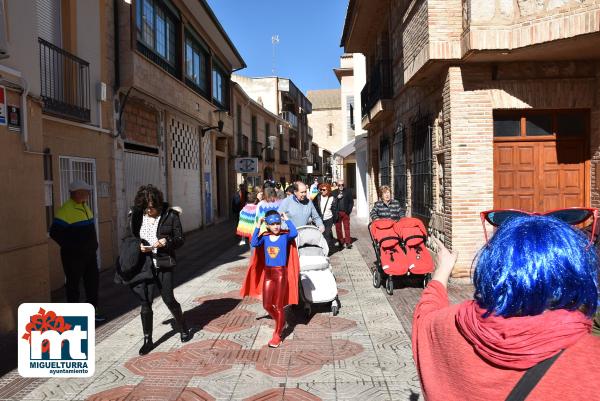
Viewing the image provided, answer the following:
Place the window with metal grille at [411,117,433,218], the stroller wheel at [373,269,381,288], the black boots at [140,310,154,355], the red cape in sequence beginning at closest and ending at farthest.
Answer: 1. the black boots at [140,310,154,355]
2. the red cape
3. the stroller wheel at [373,269,381,288]
4. the window with metal grille at [411,117,433,218]

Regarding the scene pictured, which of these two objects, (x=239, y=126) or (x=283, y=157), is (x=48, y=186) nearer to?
(x=239, y=126)

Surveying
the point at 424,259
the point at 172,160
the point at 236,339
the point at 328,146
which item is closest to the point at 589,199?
the point at 424,259

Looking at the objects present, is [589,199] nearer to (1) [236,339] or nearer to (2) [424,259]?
(2) [424,259]

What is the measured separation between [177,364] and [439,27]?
6.82 metres

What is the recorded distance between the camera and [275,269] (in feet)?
19.3

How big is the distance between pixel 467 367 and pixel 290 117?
1716 inches

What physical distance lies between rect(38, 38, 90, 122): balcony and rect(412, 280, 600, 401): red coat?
8.34 m

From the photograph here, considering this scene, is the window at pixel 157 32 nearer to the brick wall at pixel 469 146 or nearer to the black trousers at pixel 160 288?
the brick wall at pixel 469 146

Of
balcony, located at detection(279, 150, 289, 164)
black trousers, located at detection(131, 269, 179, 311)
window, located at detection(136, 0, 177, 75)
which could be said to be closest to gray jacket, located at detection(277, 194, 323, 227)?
black trousers, located at detection(131, 269, 179, 311)

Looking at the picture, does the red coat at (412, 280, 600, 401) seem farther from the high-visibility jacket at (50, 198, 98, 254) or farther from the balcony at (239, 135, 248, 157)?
the balcony at (239, 135, 248, 157)

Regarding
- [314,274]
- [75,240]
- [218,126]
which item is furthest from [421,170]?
[218,126]

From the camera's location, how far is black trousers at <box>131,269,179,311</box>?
5.48 meters

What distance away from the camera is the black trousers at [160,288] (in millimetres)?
5484

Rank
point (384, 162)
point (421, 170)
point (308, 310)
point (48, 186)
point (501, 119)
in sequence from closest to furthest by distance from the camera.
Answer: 1. point (308, 310)
2. point (48, 186)
3. point (501, 119)
4. point (421, 170)
5. point (384, 162)
